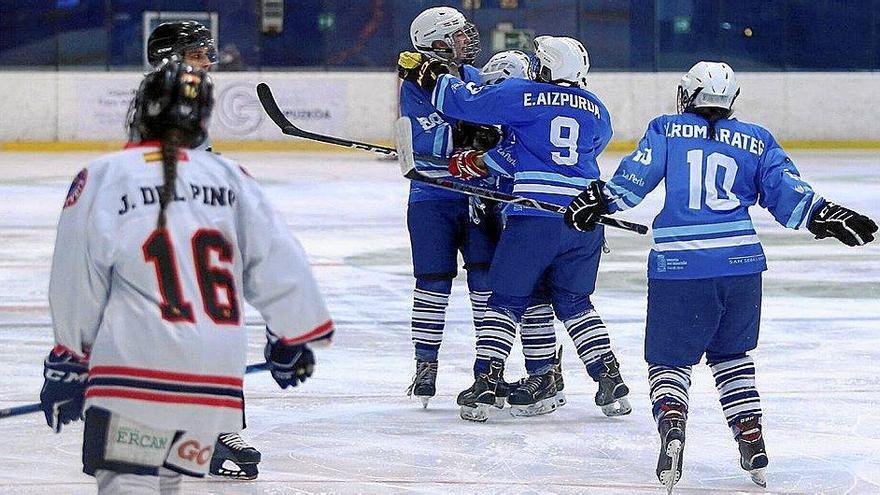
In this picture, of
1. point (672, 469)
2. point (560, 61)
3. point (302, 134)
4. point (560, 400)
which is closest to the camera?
point (672, 469)

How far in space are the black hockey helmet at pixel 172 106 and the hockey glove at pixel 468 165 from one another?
8.12ft

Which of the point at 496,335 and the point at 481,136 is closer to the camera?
the point at 496,335

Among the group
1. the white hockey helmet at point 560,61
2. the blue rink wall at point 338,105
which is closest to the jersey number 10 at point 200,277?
the white hockey helmet at point 560,61

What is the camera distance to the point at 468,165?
4.98 meters

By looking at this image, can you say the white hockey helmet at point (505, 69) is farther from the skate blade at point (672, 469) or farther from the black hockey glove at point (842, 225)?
the skate blade at point (672, 469)

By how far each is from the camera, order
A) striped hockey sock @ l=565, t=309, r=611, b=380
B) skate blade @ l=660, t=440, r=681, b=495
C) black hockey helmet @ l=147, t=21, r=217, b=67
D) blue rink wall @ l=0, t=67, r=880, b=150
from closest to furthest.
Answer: skate blade @ l=660, t=440, r=681, b=495, black hockey helmet @ l=147, t=21, r=217, b=67, striped hockey sock @ l=565, t=309, r=611, b=380, blue rink wall @ l=0, t=67, r=880, b=150

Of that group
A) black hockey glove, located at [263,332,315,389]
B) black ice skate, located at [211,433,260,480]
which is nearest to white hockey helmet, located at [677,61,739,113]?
black ice skate, located at [211,433,260,480]

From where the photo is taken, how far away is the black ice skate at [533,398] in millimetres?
4875

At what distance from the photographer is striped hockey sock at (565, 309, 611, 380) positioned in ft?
16.0

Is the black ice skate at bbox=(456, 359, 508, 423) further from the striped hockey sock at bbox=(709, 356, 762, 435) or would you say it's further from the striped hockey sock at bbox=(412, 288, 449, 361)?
the striped hockey sock at bbox=(709, 356, 762, 435)

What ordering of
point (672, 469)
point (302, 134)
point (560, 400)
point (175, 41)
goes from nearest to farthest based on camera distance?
1. point (672, 469)
2. point (175, 41)
3. point (560, 400)
4. point (302, 134)

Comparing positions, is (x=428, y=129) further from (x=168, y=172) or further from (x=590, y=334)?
(x=168, y=172)

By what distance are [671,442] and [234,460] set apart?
44.8 inches

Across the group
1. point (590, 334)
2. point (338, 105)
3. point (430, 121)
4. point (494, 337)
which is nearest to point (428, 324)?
point (494, 337)
